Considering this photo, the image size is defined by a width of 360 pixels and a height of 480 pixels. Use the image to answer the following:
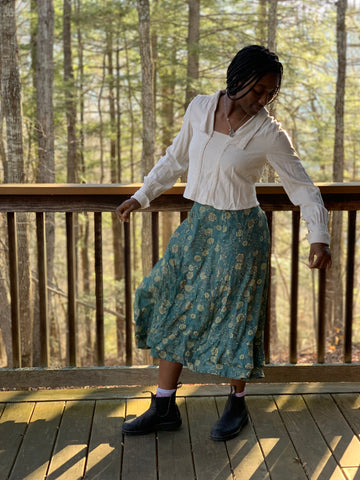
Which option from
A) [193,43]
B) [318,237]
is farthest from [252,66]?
[193,43]

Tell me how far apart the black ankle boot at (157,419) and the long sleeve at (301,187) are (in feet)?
3.04

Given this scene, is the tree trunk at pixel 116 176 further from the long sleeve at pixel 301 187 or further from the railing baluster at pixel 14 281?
the long sleeve at pixel 301 187

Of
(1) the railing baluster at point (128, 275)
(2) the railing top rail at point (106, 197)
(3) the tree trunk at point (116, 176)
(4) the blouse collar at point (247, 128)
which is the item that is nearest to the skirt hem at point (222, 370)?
(1) the railing baluster at point (128, 275)

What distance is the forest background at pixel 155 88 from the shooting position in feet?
34.2

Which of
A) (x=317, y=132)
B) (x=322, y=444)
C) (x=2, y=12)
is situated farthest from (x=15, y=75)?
(x=317, y=132)

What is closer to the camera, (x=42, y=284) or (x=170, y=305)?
(x=170, y=305)

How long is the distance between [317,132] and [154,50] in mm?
4100

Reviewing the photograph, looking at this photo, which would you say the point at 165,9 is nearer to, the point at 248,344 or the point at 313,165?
the point at 313,165

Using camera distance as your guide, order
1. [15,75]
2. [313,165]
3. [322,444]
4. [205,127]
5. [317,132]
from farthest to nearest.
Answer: [313,165], [317,132], [15,75], [322,444], [205,127]

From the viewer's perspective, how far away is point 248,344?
7.79 feet

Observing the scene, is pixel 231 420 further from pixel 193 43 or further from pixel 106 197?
pixel 193 43

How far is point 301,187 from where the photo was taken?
2242 mm

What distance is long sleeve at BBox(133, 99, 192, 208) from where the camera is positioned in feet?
7.97

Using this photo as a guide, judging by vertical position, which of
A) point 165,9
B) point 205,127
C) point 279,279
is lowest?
point 279,279
